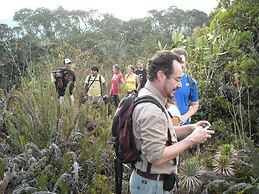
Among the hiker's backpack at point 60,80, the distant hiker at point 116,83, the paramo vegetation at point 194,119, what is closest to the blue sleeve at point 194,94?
the paramo vegetation at point 194,119

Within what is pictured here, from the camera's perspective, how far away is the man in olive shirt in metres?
2.12

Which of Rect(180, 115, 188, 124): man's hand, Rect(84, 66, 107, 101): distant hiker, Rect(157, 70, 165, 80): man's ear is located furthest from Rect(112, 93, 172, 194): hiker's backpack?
Rect(84, 66, 107, 101): distant hiker

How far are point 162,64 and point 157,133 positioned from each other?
0.41 meters

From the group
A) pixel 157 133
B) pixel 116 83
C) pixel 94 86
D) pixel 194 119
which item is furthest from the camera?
pixel 116 83

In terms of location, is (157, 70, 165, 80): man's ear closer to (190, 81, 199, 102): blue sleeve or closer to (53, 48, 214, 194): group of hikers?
(53, 48, 214, 194): group of hikers

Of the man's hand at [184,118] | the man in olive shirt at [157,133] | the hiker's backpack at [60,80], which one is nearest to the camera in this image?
the man in olive shirt at [157,133]

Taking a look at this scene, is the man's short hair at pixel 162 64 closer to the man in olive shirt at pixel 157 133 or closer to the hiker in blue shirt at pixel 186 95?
the man in olive shirt at pixel 157 133

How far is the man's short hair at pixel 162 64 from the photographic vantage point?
224 cm

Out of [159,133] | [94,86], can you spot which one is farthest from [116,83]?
[159,133]

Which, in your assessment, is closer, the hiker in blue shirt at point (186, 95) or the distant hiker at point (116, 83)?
the hiker in blue shirt at point (186, 95)

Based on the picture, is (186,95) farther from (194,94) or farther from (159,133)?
(159,133)

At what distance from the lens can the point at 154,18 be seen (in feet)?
110

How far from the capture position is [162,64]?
2.25 meters

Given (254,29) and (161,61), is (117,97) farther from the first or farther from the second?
(161,61)
